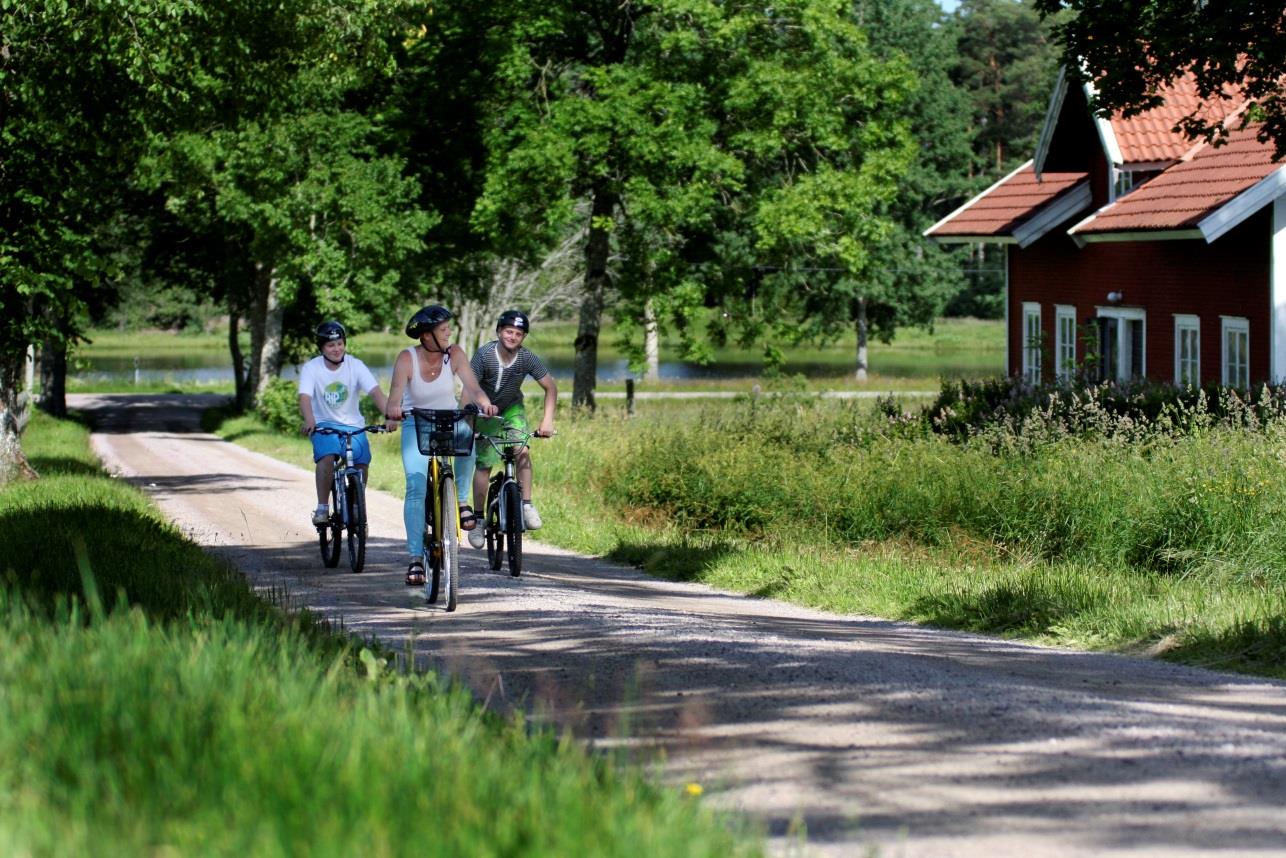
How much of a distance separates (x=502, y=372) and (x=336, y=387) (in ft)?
4.63

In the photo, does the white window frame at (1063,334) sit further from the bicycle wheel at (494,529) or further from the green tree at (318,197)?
the bicycle wheel at (494,529)

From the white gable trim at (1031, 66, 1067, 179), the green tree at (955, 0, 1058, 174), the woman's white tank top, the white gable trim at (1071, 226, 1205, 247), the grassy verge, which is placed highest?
the green tree at (955, 0, 1058, 174)

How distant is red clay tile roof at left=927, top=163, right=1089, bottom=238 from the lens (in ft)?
99.5

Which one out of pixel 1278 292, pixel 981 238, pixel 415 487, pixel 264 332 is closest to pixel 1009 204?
pixel 981 238

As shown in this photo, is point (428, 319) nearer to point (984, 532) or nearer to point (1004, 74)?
point (984, 532)

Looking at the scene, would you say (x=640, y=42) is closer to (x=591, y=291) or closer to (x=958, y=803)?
(x=591, y=291)

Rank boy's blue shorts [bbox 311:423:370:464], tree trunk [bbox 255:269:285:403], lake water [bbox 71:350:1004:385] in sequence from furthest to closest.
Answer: lake water [bbox 71:350:1004:385] → tree trunk [bbox 255:269:285:403] → boy's blue shorts [bbox 311:423:370:464]

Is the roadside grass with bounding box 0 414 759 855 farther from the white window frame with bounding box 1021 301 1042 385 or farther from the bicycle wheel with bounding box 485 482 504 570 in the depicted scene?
the white window frame with bounding box 1021 301 1042 385

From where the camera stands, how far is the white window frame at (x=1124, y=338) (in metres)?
27.1

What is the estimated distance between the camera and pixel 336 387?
12953 millimetres

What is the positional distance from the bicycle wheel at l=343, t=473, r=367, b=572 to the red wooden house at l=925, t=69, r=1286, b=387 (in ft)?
40.1

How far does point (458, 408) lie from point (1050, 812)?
6802 millimetres

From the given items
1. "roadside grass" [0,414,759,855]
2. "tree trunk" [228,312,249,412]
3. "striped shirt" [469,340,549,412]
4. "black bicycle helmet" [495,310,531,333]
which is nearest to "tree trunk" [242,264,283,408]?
"tree trunk" [228,312,249,412]

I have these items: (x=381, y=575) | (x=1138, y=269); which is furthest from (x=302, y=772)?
(x=1138, y=269)
